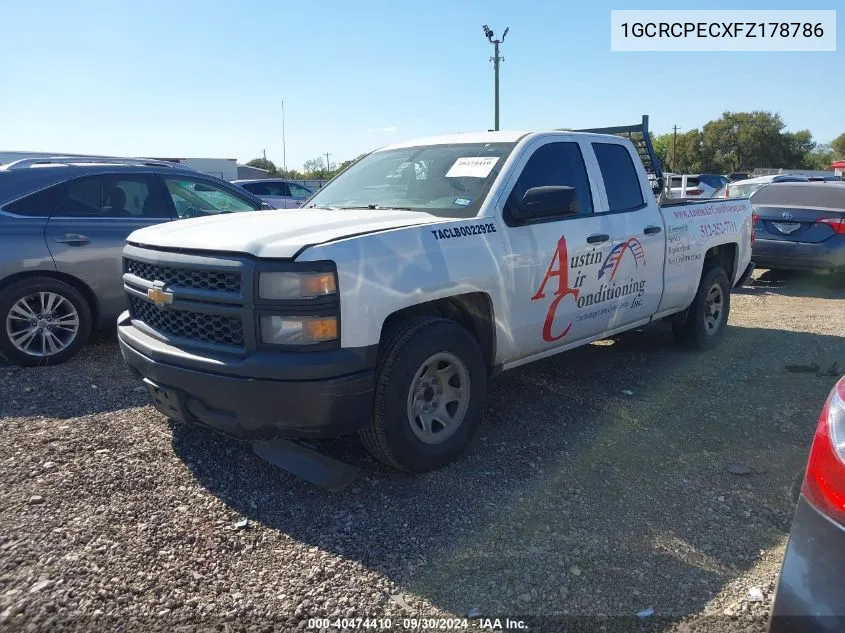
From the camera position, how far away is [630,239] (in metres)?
5.05

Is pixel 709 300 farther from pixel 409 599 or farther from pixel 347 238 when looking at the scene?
pixel 409 599

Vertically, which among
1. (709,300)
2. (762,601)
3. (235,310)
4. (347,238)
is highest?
(347,238)

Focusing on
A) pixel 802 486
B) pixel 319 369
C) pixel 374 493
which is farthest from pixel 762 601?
pixel 319 369

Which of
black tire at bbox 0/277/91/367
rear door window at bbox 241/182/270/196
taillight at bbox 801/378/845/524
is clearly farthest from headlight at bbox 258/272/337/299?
rear door window at bbox 241/182/270/196

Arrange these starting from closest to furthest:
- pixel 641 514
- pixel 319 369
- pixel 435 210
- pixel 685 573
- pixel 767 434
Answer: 1. pixel 685 573
2. pixel 319 369
3. pixel 641 514
4. pixel 435 210
5. pixel 767 434

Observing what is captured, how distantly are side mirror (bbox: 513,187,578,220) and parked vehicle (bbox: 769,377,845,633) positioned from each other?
2383mm

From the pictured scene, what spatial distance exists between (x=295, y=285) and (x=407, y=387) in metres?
0.77

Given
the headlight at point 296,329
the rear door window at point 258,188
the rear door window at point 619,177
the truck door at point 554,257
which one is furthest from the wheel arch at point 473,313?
the rear door window at point 258,188

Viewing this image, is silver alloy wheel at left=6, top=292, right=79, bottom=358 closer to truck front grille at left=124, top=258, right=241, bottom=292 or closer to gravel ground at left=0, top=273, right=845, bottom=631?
gravel ground at left=0, top=273, right=845, bottom=631

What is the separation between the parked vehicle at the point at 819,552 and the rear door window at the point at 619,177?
337 cm

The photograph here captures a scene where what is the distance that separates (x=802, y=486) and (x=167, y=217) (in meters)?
5.83

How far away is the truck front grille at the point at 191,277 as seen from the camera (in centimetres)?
327

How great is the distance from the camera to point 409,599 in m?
2.72

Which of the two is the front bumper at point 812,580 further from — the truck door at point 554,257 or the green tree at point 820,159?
the green tree at point 820,159
